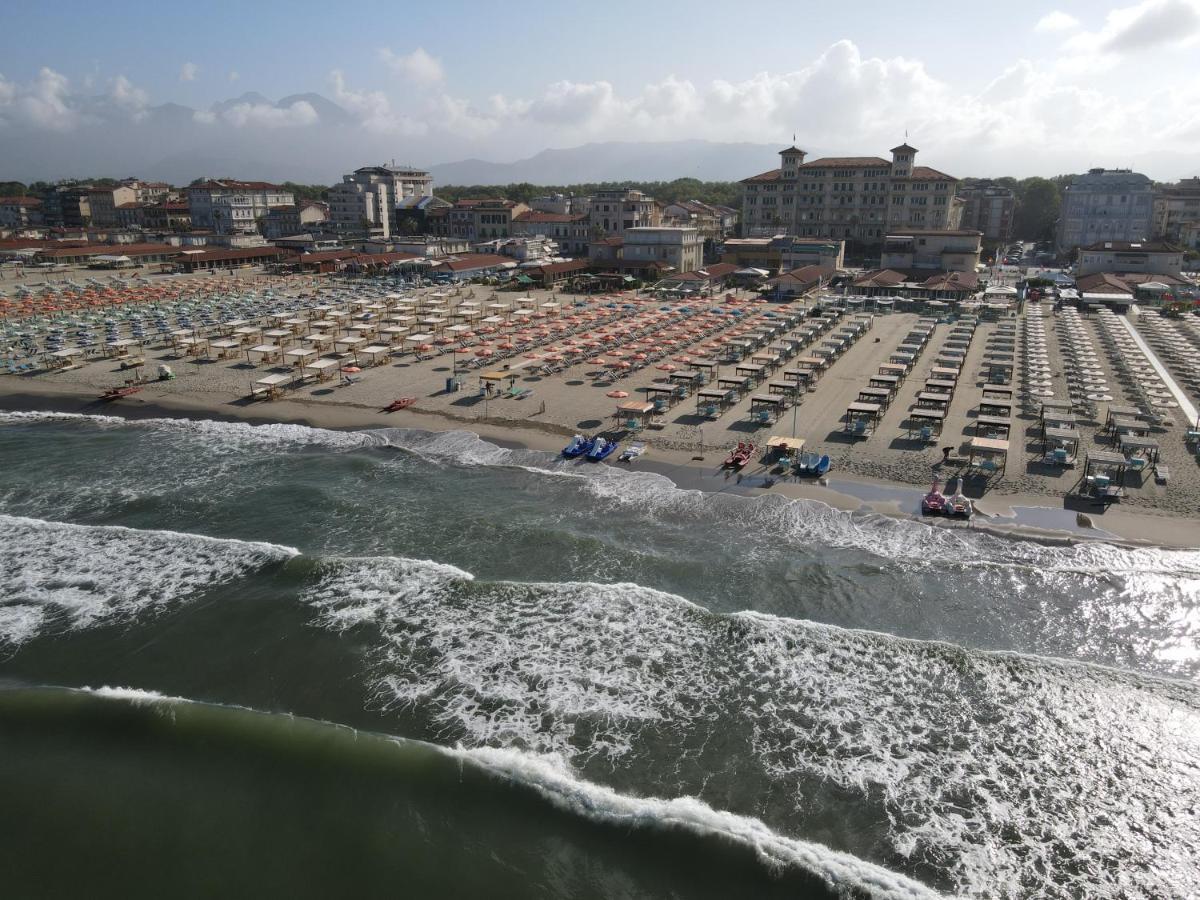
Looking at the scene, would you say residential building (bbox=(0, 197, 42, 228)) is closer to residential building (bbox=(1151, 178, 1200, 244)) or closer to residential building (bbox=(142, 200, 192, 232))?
residential building (bbox=(142, 200, 192, 232))

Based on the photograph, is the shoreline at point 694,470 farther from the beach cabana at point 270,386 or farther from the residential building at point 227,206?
the residential building at point 227,206

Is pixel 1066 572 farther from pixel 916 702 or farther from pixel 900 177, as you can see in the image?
pixel 900 177

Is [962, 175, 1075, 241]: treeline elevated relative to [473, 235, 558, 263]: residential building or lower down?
elevated

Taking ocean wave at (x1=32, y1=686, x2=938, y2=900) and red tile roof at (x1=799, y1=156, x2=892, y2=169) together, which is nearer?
ocean wave at (x1=32, y1=686, x2=938, y2=900)

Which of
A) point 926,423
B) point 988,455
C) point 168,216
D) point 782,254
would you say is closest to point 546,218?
point 782,254

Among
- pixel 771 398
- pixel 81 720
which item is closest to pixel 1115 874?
pixel 81 720

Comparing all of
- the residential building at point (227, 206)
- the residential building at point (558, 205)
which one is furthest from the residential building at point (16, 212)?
the residential building at point (558, 205)

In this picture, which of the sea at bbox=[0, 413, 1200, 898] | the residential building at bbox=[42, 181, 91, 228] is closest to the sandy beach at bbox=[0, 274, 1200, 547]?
the sea at bbox=[0, 413, 1200, 898]
